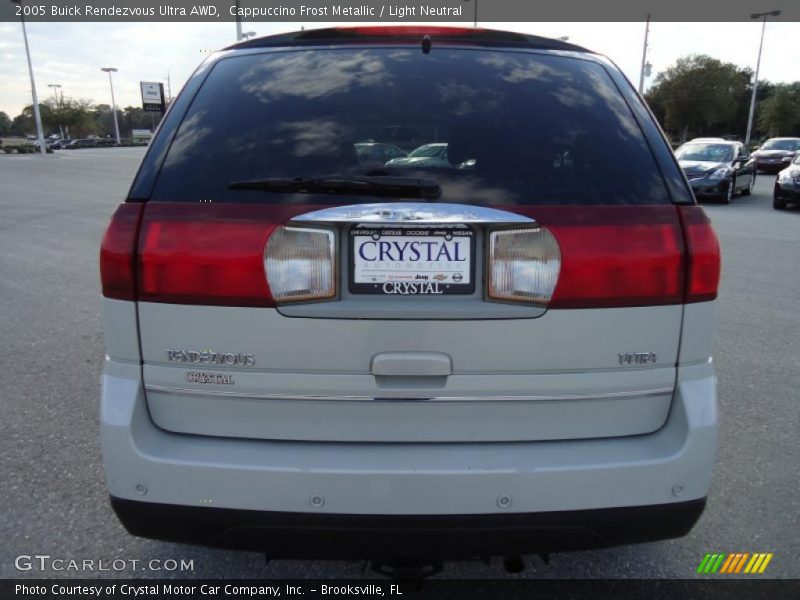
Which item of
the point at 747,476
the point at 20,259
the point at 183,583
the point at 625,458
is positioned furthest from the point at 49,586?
the point at 20,259

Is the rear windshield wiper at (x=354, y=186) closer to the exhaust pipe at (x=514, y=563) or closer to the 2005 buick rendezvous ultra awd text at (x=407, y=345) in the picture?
the 2005 buick rendezvous ultra awd text at (x=407, y=345)

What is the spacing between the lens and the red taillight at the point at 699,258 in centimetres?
178

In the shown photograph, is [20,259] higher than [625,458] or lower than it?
lower

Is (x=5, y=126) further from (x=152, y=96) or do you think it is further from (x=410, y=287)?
(x=410, y=287)

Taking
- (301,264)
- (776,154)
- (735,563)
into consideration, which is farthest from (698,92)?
(301,264)

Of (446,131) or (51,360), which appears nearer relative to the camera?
(446,131)

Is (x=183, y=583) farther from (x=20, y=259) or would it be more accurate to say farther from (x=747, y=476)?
(x=20, y=259)

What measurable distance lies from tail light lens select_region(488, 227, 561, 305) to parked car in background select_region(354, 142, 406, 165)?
1.34ft

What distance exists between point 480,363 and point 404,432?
298 millimetres

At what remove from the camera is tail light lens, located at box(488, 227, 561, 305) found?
170 centimetres

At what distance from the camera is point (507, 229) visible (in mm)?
1698

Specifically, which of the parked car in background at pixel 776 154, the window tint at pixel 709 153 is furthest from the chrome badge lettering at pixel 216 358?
the parked car in background at pixel 776 154

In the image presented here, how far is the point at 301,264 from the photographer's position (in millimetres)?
1701

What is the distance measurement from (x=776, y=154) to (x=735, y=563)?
30429 mm
